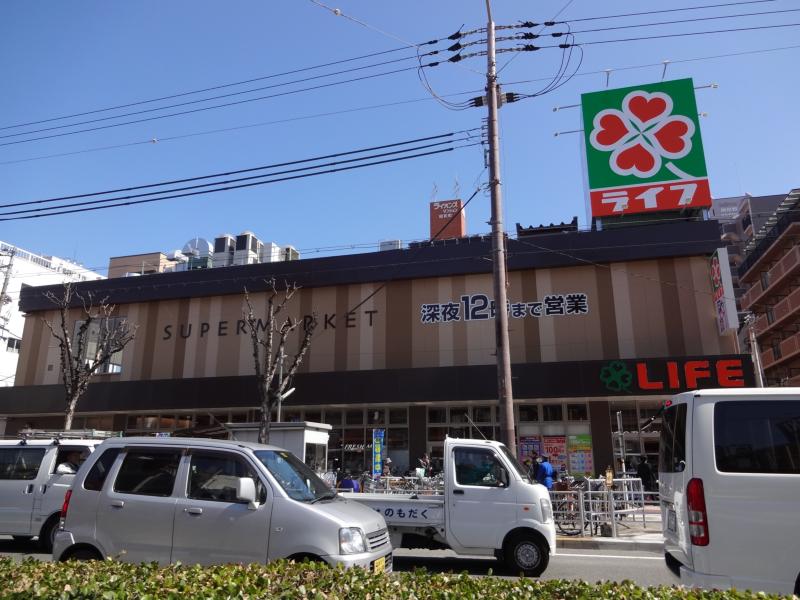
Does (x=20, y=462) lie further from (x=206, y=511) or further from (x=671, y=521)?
(x=671, y=521)

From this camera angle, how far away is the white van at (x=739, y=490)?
Answer: 206 inches

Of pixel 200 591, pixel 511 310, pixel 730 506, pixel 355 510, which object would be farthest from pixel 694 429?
pixel 511 310

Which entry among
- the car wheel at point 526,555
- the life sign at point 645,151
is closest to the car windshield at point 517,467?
the car wheel at point 526,555

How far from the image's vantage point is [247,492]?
6.20 meters

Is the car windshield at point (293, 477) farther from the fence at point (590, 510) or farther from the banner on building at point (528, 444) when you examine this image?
the banner on building at point (528, 444)

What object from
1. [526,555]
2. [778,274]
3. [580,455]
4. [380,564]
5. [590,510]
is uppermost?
[778,274]

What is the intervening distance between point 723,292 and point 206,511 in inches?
770

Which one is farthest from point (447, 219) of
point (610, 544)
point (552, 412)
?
point (610, 544)

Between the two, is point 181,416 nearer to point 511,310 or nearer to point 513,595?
point 511,310

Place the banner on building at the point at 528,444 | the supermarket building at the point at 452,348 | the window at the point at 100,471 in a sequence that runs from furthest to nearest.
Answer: the banner on building at the point at 528,444 < the supermarket building at the point at 452,348 < the window at the point at 100,471

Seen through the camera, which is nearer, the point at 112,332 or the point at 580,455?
the point at 580,455

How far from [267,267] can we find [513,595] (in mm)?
23816

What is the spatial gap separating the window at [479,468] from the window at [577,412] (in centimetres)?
1429

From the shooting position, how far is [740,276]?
57656 millimetres
